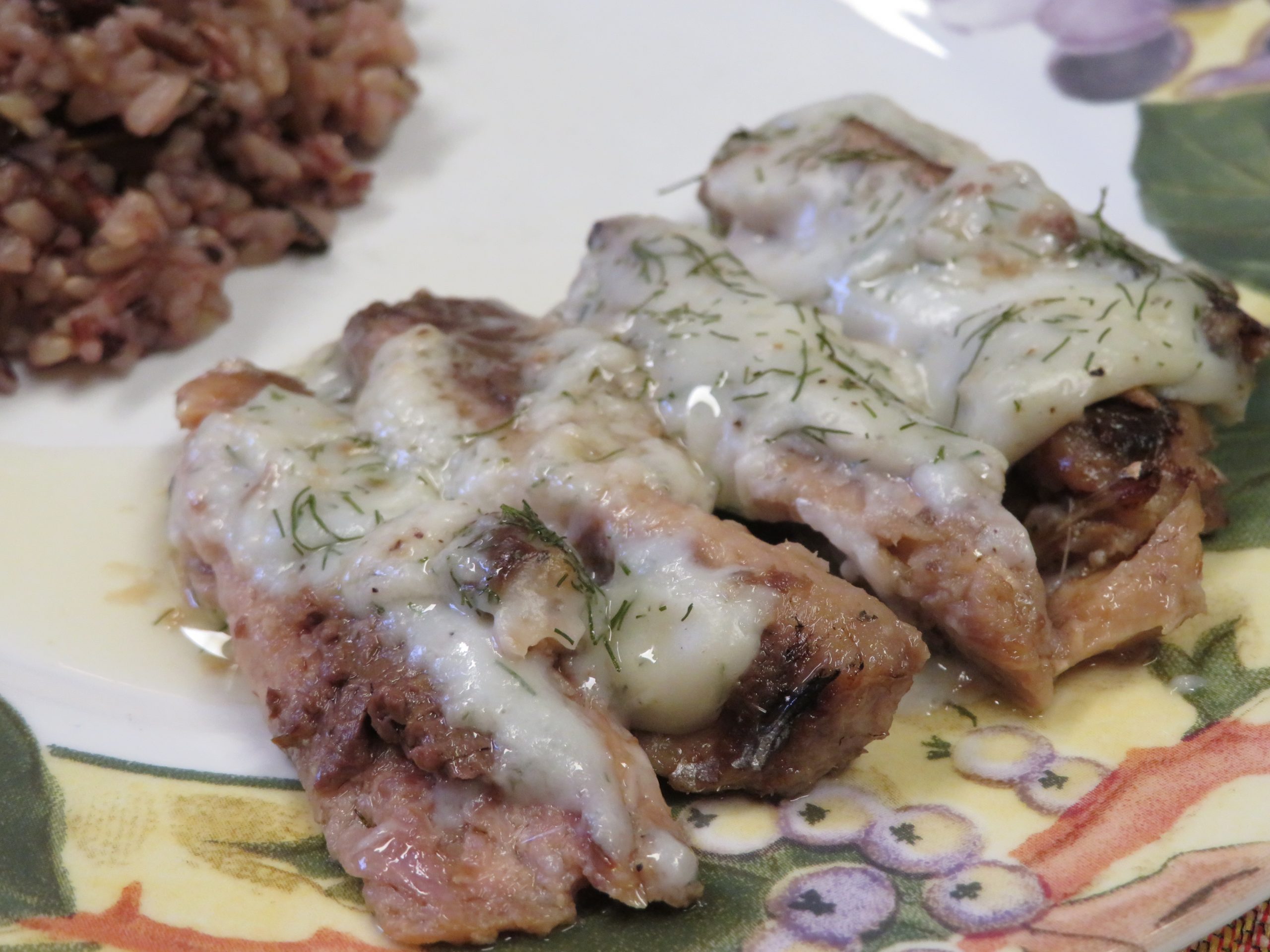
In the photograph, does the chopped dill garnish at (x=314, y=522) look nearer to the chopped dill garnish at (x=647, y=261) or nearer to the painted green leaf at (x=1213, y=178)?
the chopped dill garnish at (x=647, y=261)

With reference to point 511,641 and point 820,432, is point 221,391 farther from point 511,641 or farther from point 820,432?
point 820,432

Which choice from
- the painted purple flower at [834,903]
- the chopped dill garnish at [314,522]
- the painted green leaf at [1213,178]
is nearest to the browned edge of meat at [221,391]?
the chopped dill garnish at [314,522]

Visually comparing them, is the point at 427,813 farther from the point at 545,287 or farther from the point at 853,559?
the point at 545,287

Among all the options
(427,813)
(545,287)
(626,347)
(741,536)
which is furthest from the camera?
(545,287)

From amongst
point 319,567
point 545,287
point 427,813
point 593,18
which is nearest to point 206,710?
point 319,567

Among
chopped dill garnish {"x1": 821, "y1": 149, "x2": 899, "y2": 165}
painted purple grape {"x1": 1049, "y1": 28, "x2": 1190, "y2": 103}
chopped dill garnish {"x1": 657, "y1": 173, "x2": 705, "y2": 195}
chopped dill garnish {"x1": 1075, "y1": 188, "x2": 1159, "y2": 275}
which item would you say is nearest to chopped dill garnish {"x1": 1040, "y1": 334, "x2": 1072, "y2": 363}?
chopped dill garnish {"x1": 1075, "y1": 188, "x2": 1159, "y2": 275}

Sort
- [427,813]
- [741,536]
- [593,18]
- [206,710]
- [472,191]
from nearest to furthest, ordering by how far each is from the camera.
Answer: [427,813]
[741,536]
[206,710]
[472,191]
[593,18]
